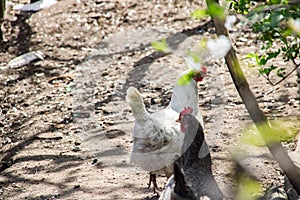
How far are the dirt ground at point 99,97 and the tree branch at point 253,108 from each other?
99 centimetres

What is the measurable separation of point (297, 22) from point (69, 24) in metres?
6.39

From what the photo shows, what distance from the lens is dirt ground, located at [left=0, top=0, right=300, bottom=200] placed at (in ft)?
16.9

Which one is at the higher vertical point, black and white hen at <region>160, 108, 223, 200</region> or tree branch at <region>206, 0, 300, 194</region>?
tree branch at <region>206, 0, 300, 194</region>

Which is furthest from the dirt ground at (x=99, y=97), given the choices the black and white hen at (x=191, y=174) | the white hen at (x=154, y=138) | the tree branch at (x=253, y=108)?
the tree branch at (x=253, y=108)

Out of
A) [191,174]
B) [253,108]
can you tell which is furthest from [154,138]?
[253,108]

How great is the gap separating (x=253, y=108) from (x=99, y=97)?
3736mm

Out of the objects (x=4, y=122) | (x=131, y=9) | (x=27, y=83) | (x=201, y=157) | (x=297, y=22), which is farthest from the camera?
(x=131, y=9)

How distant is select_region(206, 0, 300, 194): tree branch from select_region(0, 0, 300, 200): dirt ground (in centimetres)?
99

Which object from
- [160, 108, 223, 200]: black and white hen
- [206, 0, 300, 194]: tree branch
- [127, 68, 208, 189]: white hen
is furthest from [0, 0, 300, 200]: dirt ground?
[206, 0, 300, 194]: tree branch

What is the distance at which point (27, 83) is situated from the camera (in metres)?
7.27

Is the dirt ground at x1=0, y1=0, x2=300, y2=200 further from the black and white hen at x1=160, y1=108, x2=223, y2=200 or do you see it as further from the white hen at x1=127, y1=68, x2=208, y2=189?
the black and white hen at x1=160, y1=108, x2=223, y2=200

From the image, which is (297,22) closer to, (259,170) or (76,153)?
(259,170)

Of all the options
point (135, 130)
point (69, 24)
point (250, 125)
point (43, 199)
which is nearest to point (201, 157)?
point (135, 130)

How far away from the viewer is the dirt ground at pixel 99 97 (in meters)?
5.14
